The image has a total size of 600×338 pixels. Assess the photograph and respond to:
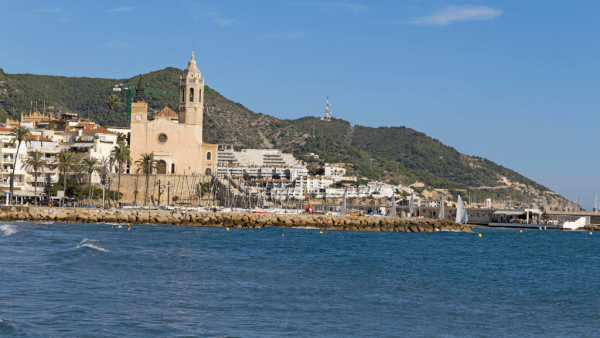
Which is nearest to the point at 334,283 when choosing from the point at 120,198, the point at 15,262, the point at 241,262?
the point at 241,262

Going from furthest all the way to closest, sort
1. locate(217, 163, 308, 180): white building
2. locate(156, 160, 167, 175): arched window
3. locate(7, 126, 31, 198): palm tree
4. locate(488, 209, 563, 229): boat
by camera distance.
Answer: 1. locate(217, 163, 308, 180): white building
2. locate(488, 209, 563, 229): boat
3. locate(156, 160, 167, 175): arched window
4. locate(7, 126, 31, 198): palm tree

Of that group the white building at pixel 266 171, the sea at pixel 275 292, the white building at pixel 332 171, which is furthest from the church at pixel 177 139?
the white building at pixel 332 171

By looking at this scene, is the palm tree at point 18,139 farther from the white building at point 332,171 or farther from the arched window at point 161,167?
the white building at point 332,171

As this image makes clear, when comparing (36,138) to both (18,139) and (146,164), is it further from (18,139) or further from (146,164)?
(146,164)

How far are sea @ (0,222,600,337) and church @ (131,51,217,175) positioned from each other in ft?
176

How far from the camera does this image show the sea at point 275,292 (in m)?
19.1

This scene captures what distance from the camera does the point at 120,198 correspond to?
9069cm

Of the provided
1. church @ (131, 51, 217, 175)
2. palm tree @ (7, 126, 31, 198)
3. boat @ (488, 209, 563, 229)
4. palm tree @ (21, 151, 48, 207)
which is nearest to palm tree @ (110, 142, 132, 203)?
church @ (131, 51, 217, 175)

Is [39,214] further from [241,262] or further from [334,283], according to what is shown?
[334,283]

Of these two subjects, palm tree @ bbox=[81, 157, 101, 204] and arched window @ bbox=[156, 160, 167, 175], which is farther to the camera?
arched window @ bbox=[156, 160, 167, 175]

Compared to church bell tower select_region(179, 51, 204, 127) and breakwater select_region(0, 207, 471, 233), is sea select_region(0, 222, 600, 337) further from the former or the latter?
church bell tower select_region(179, 51, 204, 127)

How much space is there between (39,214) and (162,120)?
3395 cm

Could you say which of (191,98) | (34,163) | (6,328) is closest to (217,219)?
(34,163)

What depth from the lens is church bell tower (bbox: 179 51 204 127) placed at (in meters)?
100
